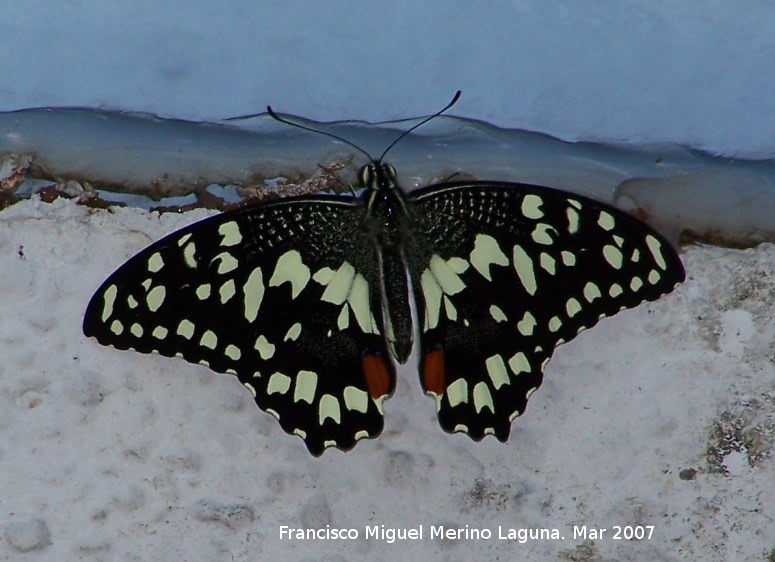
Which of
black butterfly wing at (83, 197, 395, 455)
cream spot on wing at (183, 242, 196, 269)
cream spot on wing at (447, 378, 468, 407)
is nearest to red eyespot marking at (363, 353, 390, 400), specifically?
black butterfly wing at (83, 197, 395, 455)

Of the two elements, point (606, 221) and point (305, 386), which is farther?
point (305, 386)

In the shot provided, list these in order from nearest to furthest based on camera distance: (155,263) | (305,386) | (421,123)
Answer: (155,263) → (305,386) → (421,123)

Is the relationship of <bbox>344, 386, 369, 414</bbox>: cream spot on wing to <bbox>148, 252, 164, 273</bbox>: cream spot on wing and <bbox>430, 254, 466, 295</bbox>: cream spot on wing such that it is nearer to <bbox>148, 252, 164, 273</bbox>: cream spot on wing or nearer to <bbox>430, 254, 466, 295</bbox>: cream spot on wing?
<bbox>430, 254, 466, 295</bbox>: cream spot on wing

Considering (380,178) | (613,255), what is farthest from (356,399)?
(613,255)

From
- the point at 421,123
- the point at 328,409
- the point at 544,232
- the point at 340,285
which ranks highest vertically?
the point at 421,123

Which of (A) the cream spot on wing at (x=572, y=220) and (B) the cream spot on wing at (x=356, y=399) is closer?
(A) the cream spot on wing at (x=572, y=220)

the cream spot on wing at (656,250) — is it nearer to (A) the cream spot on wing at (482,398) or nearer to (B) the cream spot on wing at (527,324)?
(B) the cream spot on wing at (527,324)

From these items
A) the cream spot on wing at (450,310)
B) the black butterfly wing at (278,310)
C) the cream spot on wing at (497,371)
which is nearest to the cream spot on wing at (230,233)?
the black butterfly wing at (278,310)

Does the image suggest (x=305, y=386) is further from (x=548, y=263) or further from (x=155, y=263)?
(x=548, y=263)
